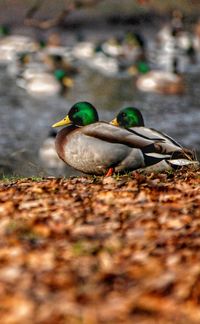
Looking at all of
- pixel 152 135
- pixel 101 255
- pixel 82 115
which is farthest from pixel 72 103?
pixel 101 255

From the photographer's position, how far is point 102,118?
72.5 feet

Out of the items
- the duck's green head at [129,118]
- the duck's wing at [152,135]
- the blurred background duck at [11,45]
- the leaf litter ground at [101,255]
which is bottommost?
the leaf litter ground at [101,255]

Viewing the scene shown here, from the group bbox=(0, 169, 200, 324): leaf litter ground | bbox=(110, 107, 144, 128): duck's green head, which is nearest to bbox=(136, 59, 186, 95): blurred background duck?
bbox=(110, 107, 144, 128): duck's green head

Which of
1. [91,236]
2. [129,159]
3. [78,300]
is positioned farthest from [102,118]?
[78,300]

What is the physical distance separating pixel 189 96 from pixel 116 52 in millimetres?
9900

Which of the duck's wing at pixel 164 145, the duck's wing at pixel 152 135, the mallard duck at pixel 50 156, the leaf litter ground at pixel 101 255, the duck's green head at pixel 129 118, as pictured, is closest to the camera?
the leaf litter ground at pixel 101 255

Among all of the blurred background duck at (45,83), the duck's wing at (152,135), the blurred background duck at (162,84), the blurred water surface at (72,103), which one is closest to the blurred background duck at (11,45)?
the blurred water surface at (72,103)

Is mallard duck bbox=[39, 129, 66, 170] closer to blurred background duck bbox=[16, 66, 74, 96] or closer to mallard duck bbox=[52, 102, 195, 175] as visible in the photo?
mallard duck bbox=[52, 102, 195, 175]

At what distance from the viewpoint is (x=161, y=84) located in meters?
27.8

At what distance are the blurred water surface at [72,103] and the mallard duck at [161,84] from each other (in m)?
0.29

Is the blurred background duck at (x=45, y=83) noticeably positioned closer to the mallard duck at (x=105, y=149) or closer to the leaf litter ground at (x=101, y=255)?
the mallard duck at (x=105, y=149)

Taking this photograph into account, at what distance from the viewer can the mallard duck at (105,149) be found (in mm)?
9523

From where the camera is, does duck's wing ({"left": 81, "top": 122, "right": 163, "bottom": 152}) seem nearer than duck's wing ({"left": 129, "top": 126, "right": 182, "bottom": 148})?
Yes

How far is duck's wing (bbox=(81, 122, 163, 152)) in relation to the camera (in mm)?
9539
